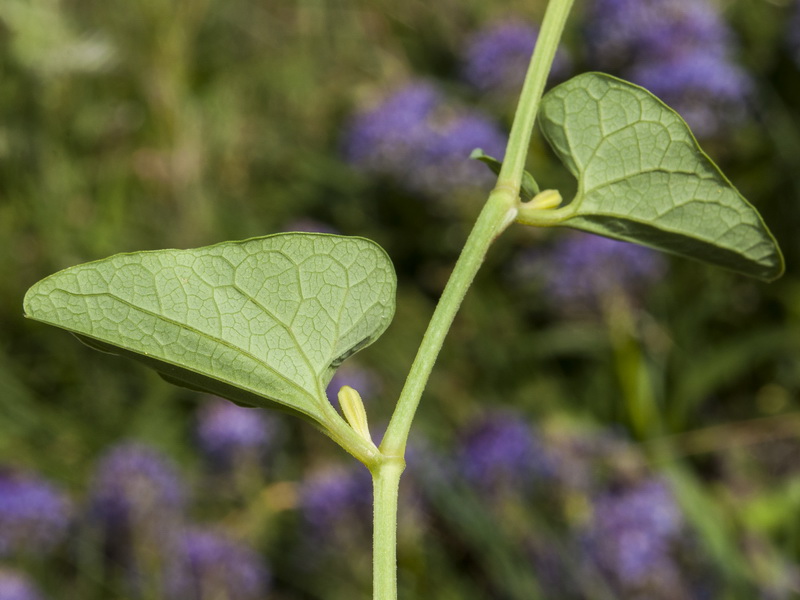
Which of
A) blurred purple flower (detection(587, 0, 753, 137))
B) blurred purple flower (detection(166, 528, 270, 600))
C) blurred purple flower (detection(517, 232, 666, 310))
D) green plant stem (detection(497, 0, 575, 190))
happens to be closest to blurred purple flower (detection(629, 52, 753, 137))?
blurred purple flower (detection(587, 0, 753, 137))

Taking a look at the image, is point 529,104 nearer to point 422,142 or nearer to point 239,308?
point 239,308

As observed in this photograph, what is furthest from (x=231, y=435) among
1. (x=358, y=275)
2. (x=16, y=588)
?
(x=358, y=275)

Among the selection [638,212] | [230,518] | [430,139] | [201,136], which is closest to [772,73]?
[430,139]

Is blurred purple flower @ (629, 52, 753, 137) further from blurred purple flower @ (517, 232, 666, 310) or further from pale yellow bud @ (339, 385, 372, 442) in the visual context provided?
pale yellow bud @ (339, 385, 372, 442)

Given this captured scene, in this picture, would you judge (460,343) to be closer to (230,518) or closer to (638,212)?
Result: (230,518)

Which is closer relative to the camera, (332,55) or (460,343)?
(460,343)

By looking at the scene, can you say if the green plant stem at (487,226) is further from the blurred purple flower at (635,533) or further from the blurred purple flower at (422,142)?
the blurred purple flower at (422,142)
